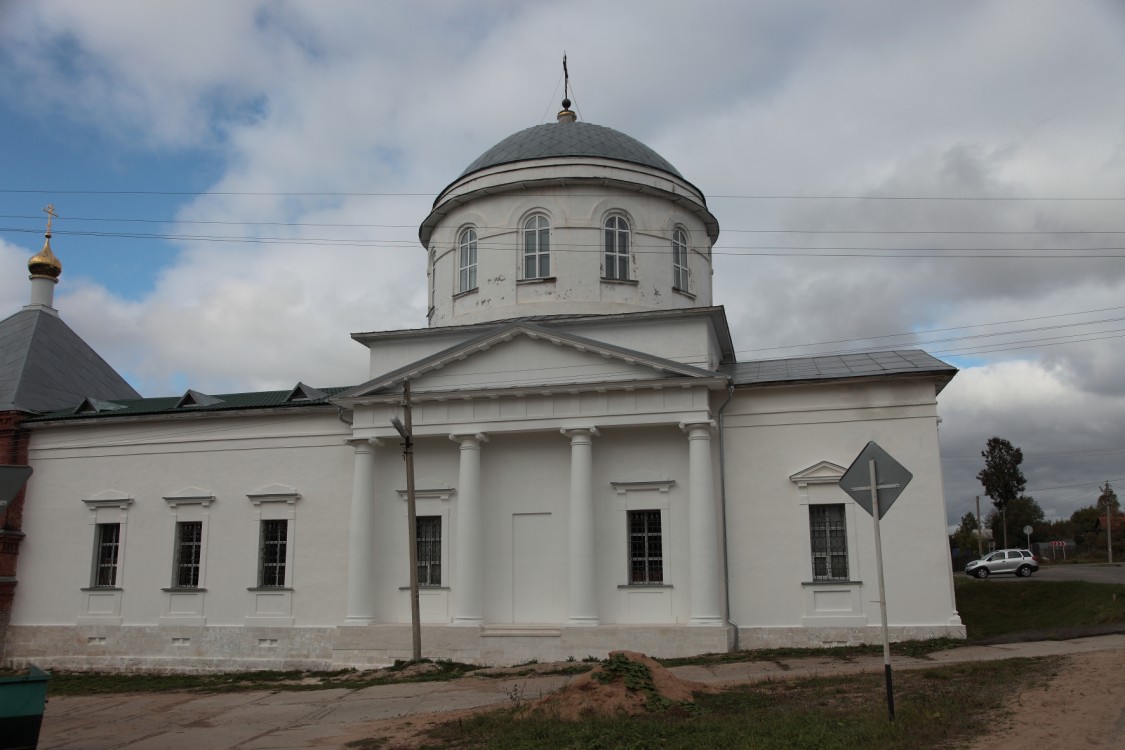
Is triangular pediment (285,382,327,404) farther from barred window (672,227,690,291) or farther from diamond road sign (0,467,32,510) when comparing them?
diamond road sign (0,467,32,510)

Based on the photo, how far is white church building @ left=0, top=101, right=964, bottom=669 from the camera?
1912 centimetres

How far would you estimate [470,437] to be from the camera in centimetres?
2042

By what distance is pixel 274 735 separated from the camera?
493 inches

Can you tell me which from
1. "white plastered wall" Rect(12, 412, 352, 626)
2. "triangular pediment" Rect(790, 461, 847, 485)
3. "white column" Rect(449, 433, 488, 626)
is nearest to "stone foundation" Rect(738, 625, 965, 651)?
"triangular pediment" Rect(790, 461, 847, 485)

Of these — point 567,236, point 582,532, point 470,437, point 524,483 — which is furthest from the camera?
point 567,236

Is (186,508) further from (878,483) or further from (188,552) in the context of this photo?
(878,483)

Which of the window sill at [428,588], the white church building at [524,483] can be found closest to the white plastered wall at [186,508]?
the white church building at [524,483]

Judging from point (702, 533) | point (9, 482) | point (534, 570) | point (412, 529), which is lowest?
point (534, 570)

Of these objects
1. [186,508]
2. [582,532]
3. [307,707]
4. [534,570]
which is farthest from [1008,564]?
[307,707]

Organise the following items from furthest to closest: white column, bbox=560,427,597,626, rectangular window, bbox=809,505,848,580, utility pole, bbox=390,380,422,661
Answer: rectangular window, bbox=809,505,848,580, white column, bbox=560,427,597,626, utility pole, bbox=390,380,422,661

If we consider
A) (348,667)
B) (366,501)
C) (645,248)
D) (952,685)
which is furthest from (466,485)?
(952,685)

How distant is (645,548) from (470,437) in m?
4.49

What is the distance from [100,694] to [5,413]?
9.84 metres

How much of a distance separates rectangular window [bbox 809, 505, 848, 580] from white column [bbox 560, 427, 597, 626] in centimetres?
459
